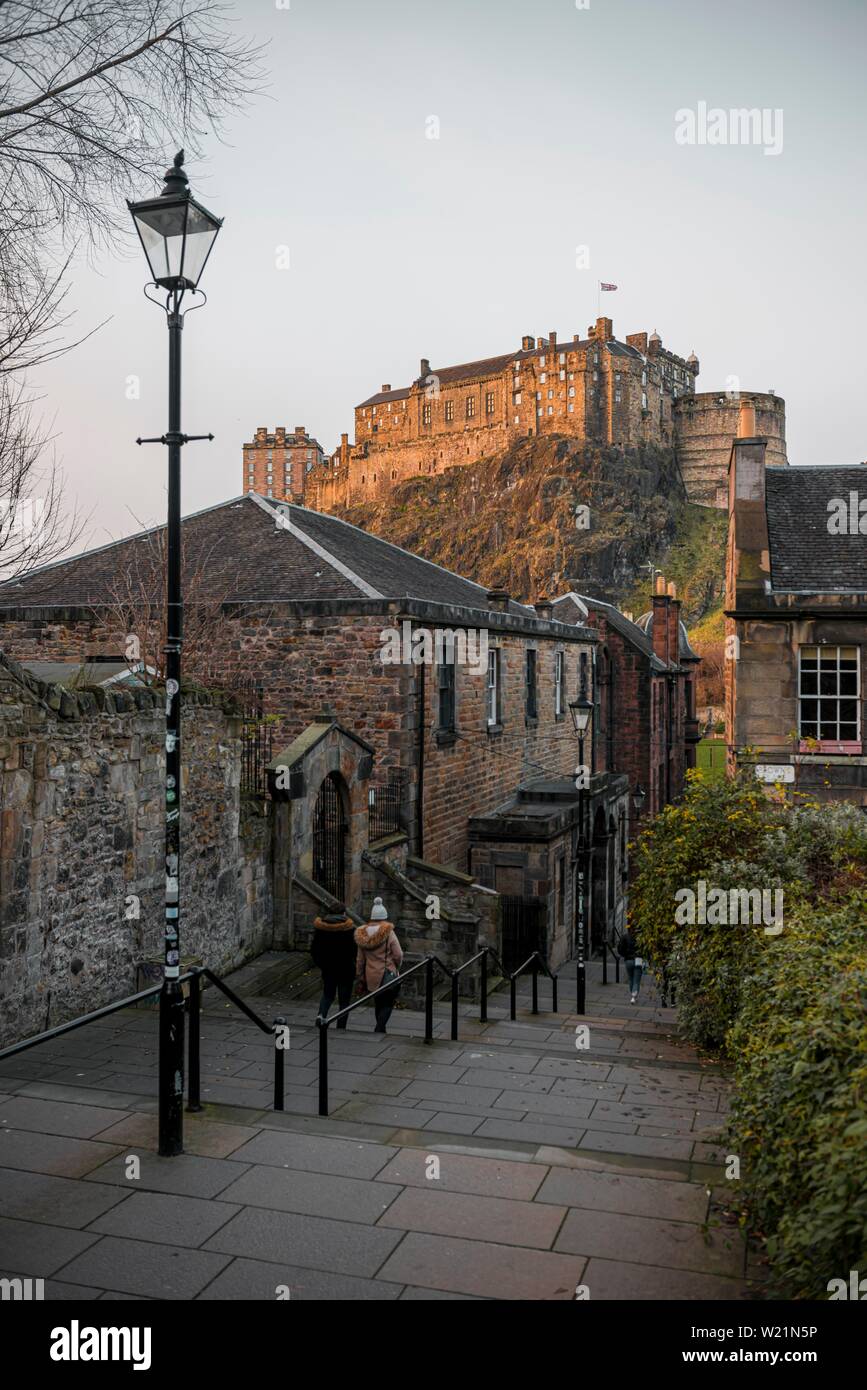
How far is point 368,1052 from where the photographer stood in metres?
9.41

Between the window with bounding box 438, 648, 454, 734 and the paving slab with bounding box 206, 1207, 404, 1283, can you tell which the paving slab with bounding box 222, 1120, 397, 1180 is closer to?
the paving slab with bounding box 206, 1207, 404, 1283

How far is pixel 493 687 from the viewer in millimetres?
22719

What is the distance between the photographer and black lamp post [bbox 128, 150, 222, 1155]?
6270mm

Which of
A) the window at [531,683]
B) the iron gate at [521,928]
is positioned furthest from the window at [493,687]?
the iron gate at [521,928]

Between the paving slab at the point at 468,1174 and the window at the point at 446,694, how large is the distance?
1346cm

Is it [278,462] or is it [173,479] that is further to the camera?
[278,462]

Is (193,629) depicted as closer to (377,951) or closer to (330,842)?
(330,842)

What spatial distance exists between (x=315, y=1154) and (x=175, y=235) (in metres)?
5.92

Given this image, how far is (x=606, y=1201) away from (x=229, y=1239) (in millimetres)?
2099

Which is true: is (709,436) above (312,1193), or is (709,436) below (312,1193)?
above

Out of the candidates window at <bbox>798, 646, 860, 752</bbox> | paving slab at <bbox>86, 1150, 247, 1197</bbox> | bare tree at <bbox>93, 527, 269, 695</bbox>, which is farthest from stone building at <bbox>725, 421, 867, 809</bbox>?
paving slab at <bbox>86, 1150, 247, 1197</bbox>

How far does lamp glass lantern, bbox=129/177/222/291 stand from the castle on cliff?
102 meters

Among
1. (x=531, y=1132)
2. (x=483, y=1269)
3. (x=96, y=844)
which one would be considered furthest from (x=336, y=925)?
(x=483, y=1269)
